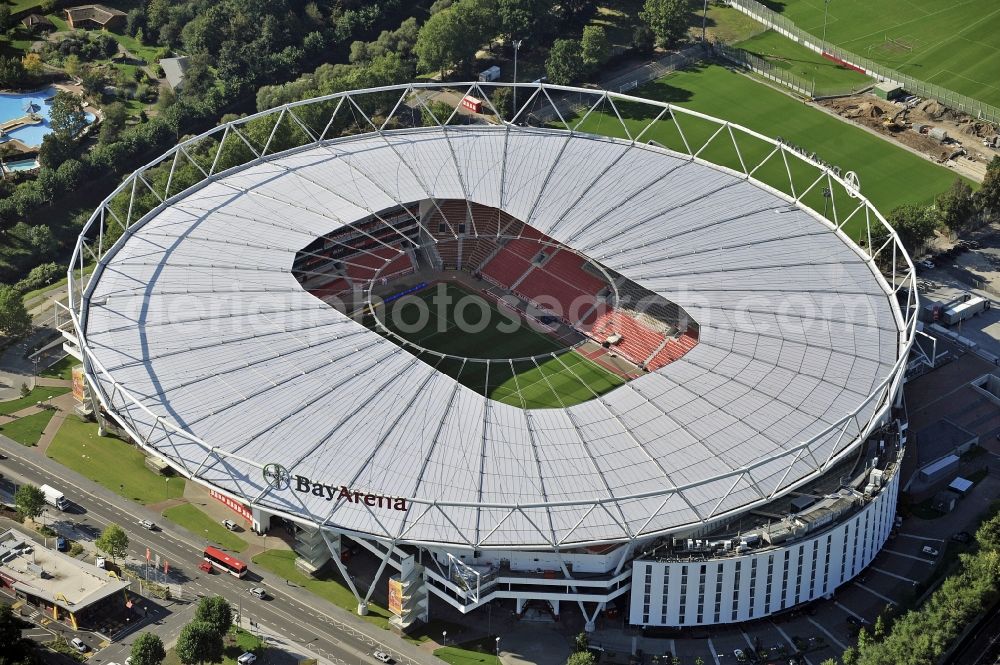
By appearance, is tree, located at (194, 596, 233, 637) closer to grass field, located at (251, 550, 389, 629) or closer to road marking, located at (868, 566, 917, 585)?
grass field, located at (251, 550, 389, 629)

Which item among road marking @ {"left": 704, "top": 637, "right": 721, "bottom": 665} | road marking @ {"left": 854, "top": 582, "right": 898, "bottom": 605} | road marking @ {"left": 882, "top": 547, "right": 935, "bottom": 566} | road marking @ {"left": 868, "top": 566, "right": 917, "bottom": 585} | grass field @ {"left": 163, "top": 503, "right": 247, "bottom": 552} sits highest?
grass field @ {"left": 163, "top": 503, "right": 247, "bottom": 552}

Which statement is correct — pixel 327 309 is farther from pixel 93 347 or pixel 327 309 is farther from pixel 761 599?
pixel 761 599

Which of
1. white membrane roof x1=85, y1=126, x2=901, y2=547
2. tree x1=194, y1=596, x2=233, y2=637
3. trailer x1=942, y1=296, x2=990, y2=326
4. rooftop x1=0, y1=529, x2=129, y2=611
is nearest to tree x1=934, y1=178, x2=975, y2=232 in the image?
trailer x1=942, y1=296, x2=990, y2=326

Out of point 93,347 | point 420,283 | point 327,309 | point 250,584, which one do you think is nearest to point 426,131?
point 420,283

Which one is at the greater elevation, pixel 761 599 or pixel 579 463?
pixel 579 463

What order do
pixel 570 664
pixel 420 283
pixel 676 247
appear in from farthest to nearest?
pixel 420 283
pixel 676 247
pixel 570 664

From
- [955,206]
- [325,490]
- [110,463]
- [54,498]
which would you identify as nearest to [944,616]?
[325,490]

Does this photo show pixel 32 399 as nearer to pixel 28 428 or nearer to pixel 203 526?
pixel 28 428
